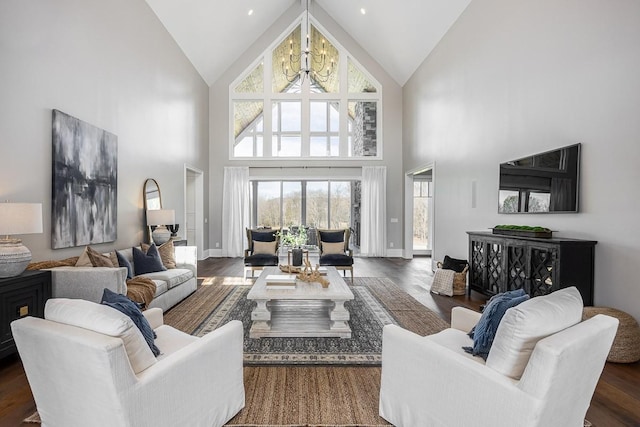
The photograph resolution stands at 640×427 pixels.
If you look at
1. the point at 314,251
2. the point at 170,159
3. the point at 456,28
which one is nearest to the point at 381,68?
the point at 456,28

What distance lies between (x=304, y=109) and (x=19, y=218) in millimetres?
6851

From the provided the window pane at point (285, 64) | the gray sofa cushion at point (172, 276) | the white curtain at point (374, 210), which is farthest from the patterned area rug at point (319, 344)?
the window pane at point (285, 64)

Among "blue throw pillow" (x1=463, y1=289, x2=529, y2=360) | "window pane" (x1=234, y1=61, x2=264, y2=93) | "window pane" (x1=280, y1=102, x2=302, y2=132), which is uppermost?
"window pane" (x1=234, y1=61, x2=264, y2=93)

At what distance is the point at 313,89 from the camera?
8672mm

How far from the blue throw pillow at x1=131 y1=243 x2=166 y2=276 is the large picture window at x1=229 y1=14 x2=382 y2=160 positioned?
461 centimetres

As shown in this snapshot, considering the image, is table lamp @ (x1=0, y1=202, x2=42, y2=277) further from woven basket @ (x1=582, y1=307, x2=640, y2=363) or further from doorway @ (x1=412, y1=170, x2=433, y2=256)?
doorway @ (x1=412, y1=170, x2=433, y2=256)

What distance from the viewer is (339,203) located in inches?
340

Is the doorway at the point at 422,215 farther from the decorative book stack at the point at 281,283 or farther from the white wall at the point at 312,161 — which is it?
the decorative book stack at the point at 281,283

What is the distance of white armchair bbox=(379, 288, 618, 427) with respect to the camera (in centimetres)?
121

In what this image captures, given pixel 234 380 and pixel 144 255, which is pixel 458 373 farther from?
pixel 144 255

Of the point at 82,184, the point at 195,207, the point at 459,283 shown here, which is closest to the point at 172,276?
the point at 82,184

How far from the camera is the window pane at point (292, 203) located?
8.55m

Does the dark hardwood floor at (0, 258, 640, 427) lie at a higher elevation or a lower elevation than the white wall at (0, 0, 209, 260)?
lower

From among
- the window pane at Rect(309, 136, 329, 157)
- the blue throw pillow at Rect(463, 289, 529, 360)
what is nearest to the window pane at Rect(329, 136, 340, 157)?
the window pane at Rect(309, 136, 329, 157)
